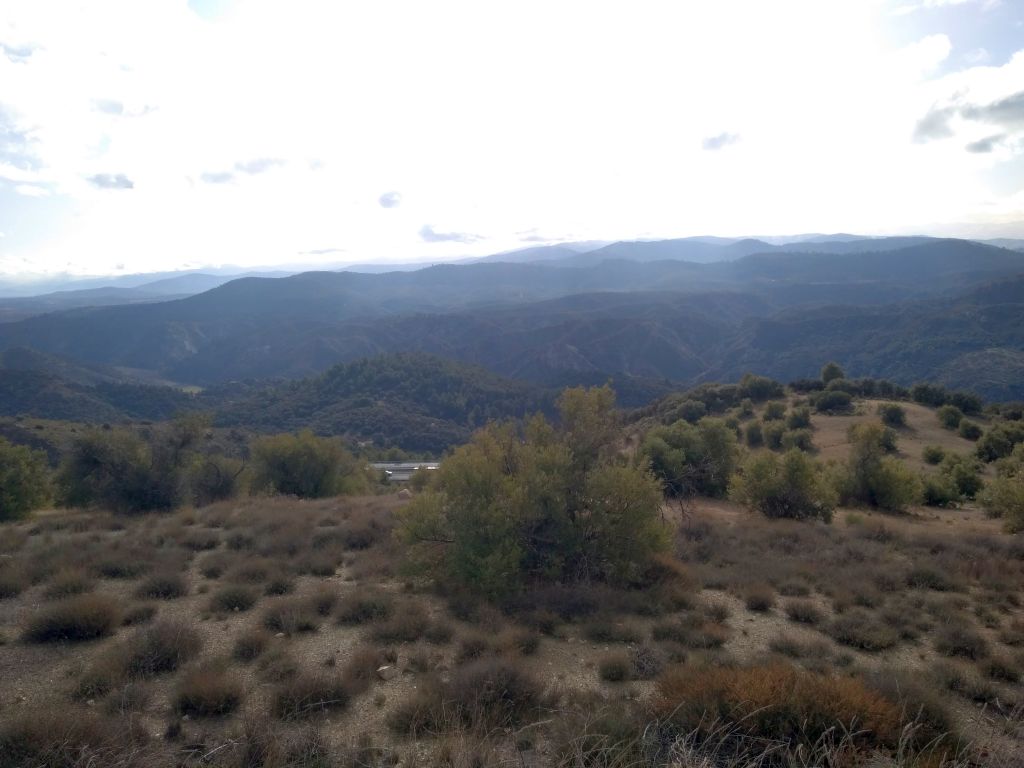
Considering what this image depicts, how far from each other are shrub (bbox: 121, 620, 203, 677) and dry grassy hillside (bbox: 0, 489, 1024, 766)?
0.09 ft

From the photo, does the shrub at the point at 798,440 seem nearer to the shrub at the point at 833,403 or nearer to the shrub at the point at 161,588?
the shrub at the point at 833,403

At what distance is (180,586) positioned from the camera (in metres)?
9.64

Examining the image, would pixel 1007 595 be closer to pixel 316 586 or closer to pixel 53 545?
pixel 316 586

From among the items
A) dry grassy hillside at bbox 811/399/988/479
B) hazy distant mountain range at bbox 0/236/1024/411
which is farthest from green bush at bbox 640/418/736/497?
hazy distant mountain range at bbox 0/236/1024/411

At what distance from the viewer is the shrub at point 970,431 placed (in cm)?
3397

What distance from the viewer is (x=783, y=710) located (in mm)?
5105

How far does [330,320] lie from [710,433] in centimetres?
17840

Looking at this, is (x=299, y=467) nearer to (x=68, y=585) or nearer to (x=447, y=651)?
(x=68, y=585)

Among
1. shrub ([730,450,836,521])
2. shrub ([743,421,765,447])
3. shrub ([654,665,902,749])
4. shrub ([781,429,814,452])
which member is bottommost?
shrub ([743,421,765,447])

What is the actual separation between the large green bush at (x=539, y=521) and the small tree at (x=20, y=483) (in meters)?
16.6

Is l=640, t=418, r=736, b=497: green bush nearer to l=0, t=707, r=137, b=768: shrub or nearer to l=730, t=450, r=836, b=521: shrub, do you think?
l=730, t=450, r=836, b=521: shrub

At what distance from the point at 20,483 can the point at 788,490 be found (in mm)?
26061

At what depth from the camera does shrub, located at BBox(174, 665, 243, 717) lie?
6113 millimetres

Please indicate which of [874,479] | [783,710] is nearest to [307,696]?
[783,710]
